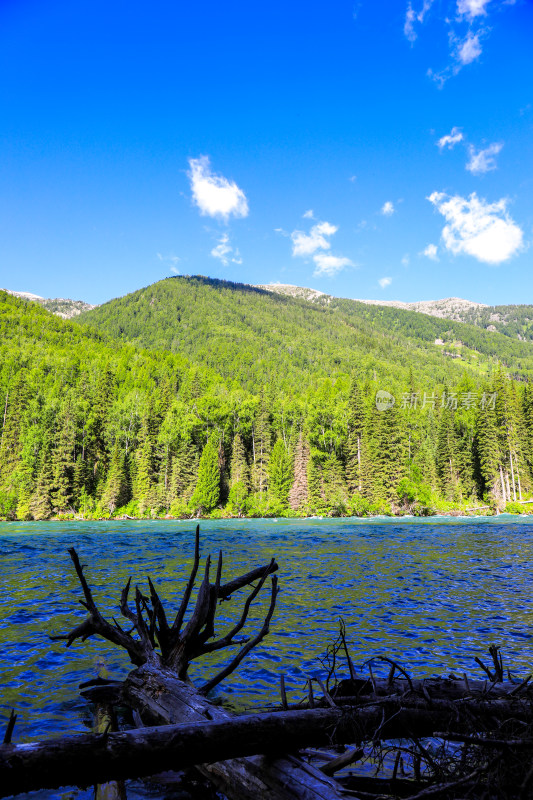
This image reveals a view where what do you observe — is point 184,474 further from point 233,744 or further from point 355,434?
point 233,744

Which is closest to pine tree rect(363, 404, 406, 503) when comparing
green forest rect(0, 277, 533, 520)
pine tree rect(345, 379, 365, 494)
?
green forest rect(0, 277, 533, 520)

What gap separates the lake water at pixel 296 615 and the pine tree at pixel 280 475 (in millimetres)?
45266

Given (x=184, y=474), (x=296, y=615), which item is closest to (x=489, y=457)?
(x=184, y=474)

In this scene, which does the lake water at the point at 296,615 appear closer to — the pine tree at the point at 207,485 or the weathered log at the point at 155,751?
the weathered log at the point at 155,751

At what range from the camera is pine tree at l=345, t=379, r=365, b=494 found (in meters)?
71.8

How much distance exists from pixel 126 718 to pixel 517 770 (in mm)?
4856

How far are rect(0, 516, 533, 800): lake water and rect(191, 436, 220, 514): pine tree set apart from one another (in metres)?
39.9

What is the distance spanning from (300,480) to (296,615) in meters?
61.2

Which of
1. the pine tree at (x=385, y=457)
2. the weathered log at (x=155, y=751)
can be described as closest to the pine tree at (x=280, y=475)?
the pine tree at (x=385, y=457)

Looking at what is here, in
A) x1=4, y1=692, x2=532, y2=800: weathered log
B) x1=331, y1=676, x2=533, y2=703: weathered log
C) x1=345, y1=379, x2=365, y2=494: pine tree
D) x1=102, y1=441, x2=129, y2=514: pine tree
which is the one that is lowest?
x1=331, y1=676, x2=533, y2=703: weathered log

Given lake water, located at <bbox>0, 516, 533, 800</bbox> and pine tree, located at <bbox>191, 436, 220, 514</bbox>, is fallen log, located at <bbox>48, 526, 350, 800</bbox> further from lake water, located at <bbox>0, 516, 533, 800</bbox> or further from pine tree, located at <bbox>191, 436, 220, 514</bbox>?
pine tree, located at <bbox>191, 436, 220, 514</bbox>

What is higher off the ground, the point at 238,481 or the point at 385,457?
the point at 385,457

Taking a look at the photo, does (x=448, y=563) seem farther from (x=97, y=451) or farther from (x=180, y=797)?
(x=97, y=451)

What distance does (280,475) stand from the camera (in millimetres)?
70938
